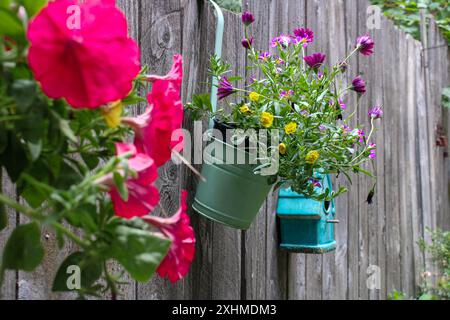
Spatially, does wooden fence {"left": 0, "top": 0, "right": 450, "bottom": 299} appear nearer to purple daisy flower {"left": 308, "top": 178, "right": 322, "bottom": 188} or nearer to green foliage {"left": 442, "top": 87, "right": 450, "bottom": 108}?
green foliage {"left": 442, "top": 87, "right": 450, "bottom": 108}

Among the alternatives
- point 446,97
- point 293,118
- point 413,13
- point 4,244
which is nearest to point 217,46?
point 293,118

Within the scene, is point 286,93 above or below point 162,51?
below

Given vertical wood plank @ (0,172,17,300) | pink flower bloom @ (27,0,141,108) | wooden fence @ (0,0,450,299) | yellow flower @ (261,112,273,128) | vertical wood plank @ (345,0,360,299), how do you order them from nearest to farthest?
pink flower bloom @ (27,0,141,108) → vertical wood plank @ (0,172,17,300) → yellow flower @ (261,112,273,128) → wooden fence @ (0,0,450,299) → vertical wood plank @ (345,0,360,299)

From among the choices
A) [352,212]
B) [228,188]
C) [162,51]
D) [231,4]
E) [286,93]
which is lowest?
[352,212]

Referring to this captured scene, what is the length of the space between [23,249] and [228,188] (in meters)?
0.91

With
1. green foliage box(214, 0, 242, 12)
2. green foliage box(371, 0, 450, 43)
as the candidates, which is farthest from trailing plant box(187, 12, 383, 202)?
green foliage box(371, 0, 450, 43)

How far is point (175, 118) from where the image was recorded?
59 centimetres

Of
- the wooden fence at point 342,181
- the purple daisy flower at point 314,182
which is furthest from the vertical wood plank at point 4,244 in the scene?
the purple daisy flower at point 314,182

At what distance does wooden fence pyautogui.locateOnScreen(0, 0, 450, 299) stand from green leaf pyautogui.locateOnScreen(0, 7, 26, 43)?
63 cm

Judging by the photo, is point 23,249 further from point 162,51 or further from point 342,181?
point 342,181

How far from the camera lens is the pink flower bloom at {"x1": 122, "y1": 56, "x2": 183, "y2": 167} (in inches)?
22.7

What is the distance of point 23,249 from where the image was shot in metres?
0.54
